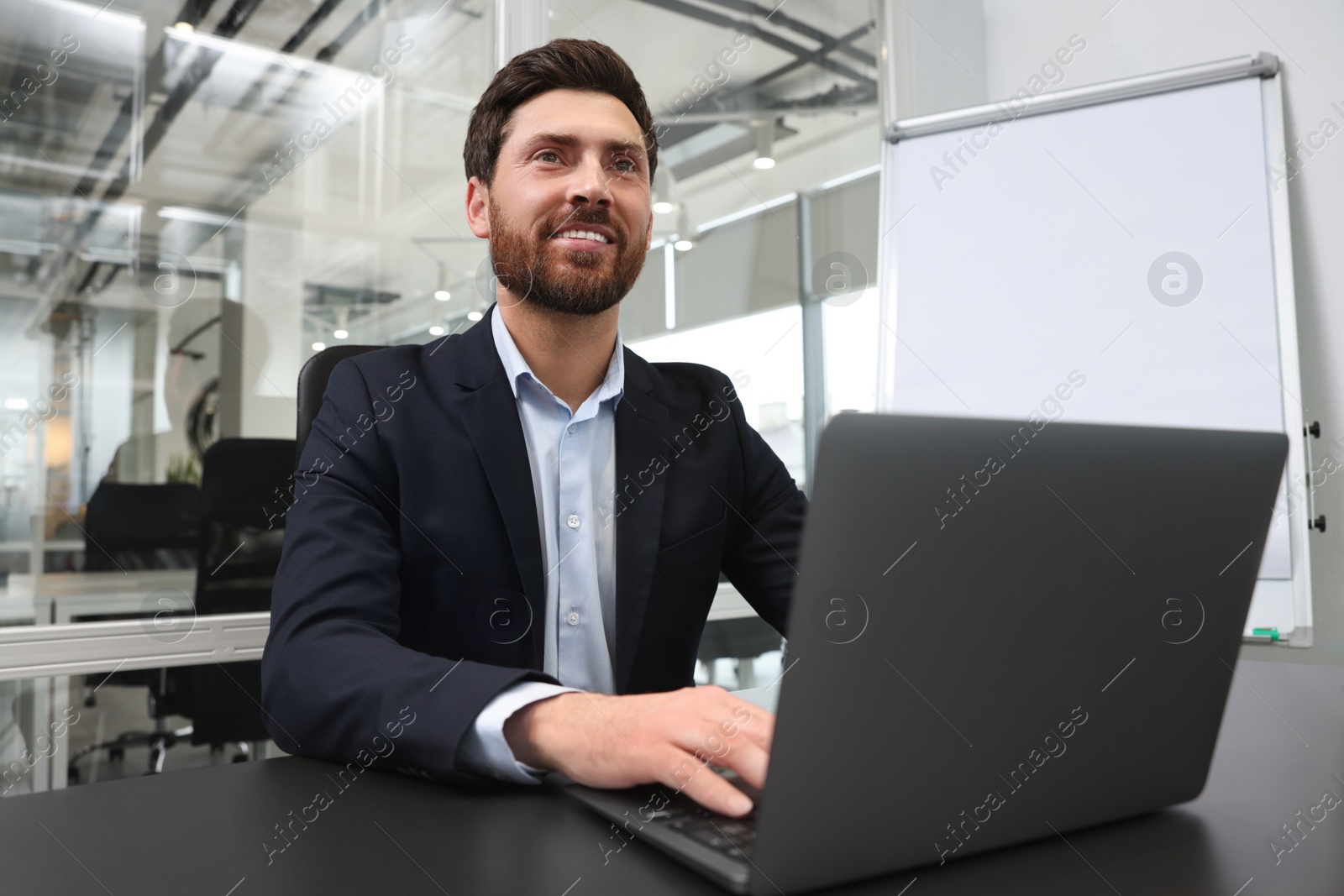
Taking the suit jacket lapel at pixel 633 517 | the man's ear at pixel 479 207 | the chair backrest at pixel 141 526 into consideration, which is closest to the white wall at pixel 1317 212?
the suit jacket lapel at pixel 633 517

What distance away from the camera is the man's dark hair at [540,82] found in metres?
1.41

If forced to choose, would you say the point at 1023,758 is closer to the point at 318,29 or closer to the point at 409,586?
the point at 409,586

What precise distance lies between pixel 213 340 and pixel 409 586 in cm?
103

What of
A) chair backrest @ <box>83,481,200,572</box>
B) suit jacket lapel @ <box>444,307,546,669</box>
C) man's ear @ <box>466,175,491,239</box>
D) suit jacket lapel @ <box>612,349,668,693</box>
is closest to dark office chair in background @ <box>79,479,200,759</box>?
chair backrest @ <box>83,481,200,572</box>

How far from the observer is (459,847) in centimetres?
54

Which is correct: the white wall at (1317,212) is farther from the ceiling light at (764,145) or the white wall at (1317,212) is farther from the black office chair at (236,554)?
the black office chair at (236,554)

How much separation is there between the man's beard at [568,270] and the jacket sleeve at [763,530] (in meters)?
0.26

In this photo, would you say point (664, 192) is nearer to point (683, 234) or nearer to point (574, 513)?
point (683, 234)

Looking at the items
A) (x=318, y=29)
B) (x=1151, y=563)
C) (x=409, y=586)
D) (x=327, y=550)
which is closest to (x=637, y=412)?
(x=409, y=586)

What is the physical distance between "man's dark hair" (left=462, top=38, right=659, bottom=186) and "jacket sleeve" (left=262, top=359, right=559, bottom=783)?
0.45 m

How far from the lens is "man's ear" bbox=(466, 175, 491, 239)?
1.49 metres

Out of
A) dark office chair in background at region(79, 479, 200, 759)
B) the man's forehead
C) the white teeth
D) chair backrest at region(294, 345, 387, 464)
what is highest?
the man's forehead

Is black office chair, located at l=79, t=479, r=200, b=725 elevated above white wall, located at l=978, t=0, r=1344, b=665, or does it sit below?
below

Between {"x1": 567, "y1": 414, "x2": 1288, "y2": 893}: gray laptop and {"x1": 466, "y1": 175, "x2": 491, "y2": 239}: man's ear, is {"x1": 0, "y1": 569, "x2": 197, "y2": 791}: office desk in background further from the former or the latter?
{"x1": 567, "y1": 414, "x2": 1288, "y2": 893}: gray laptop
